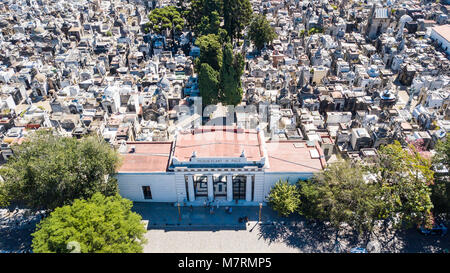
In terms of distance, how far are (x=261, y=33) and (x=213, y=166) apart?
53.5m

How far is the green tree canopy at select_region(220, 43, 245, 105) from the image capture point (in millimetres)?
52638

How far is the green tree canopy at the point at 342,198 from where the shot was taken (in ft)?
107

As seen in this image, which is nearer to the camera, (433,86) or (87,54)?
(433,86)

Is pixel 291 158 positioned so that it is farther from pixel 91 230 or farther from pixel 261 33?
pixel 261 33

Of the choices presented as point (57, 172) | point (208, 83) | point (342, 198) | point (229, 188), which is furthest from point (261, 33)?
point (57, 172)

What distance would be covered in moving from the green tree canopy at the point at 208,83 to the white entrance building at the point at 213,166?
15.1 m

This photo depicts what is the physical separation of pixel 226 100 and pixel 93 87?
27453 mm

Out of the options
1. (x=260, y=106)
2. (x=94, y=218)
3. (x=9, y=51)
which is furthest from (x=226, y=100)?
(x=9, y=51)

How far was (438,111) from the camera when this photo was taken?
2247 inches

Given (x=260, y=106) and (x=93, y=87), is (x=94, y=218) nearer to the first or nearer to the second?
(x=260, y=106)

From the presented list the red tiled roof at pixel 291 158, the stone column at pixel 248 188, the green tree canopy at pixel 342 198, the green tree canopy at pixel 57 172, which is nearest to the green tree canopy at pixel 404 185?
the green tree canopy at pixel 342 198

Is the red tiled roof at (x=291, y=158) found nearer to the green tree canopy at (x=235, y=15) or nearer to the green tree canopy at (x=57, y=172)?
the green tree canopy at (x=57, y=172)

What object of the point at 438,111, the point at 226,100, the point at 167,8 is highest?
the point at 167,8

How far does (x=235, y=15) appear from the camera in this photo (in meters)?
84.6
